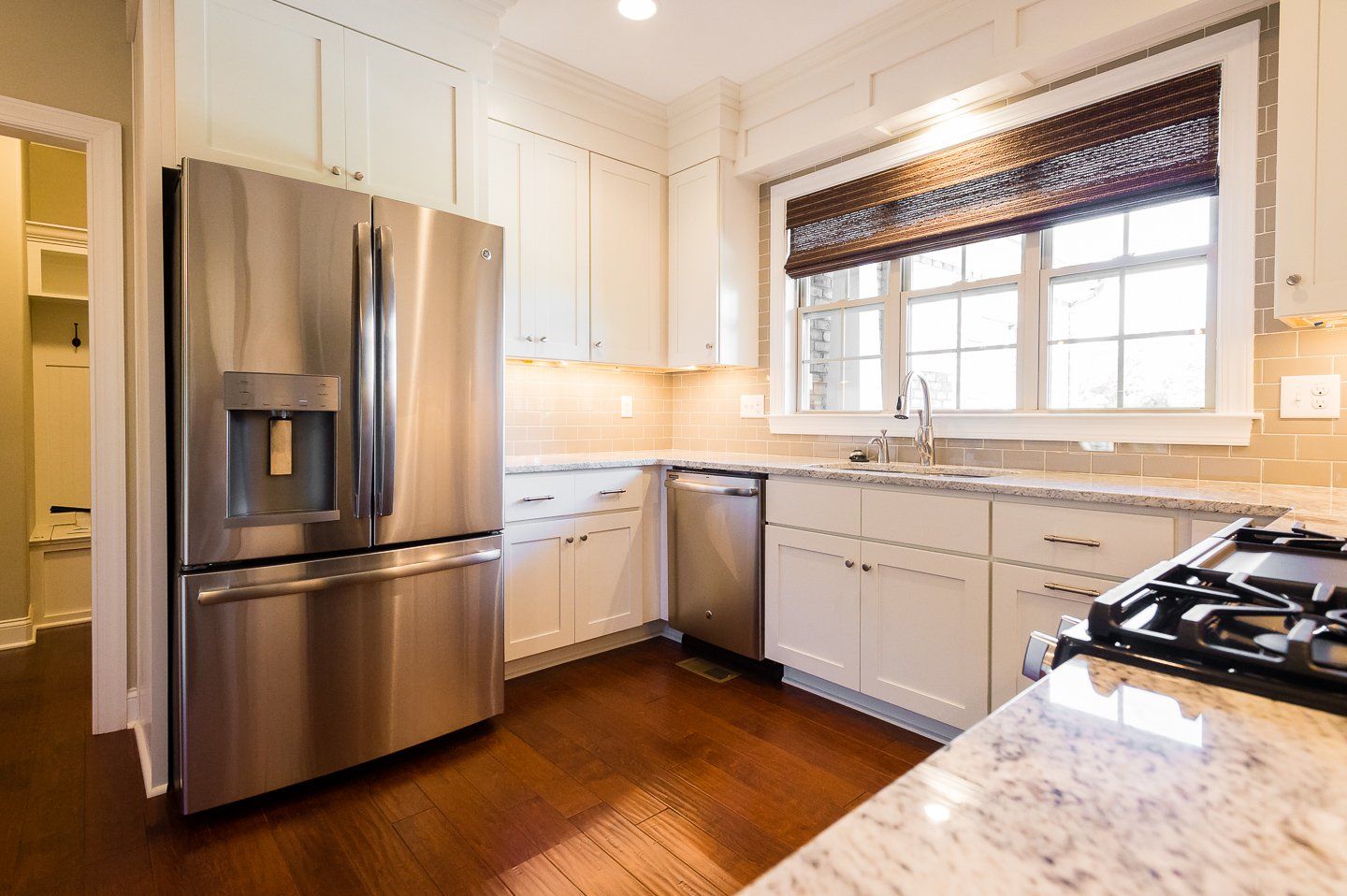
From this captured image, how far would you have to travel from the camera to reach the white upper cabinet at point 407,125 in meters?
2.24

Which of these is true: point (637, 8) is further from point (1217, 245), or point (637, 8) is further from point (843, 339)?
point (1217, 245)

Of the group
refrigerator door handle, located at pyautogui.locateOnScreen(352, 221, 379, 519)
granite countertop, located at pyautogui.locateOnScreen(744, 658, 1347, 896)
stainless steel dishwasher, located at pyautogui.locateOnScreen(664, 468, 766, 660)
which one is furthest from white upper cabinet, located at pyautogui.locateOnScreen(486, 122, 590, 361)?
granite countertop, located at pyautogui.locateOnScreen(744, 658, 1347, 896)

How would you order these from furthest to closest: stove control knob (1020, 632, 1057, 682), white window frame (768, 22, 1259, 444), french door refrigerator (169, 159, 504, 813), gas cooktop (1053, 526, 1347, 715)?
1. white window frame (768, 22, 1259, 444)
2. french door refrigerator (169, 159, 504, 813)
3. stove control knob (1020, 632, 1057, 682)
4. gas cooktop (1053, 526, 1347, 715)

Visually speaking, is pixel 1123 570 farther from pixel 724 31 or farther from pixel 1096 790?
pixel 724 31

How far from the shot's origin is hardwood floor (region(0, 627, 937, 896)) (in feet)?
5.44

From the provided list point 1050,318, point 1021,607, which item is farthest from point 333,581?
point 1050,318

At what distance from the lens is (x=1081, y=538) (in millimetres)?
1897

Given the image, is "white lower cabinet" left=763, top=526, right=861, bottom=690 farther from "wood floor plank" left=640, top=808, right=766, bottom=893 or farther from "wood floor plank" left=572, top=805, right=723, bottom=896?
"wood floor plank" left=572, top=805, right=723, bottom=896

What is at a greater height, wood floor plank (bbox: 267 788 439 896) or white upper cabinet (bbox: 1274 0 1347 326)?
white upper cabinet (bbox: 1274 0 1347 326)

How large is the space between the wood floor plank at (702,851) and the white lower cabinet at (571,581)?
1.14m

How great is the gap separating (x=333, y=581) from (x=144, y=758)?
916 millimetres

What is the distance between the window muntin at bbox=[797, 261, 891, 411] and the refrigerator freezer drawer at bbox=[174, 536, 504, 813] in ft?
6.09

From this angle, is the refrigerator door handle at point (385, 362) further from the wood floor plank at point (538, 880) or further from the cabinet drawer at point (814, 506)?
the cabinet drawer at point (814, 506)

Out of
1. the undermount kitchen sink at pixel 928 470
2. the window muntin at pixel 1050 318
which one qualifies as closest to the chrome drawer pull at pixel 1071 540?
the undermount kitchen sink at pixel 928 470
